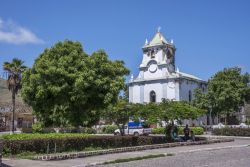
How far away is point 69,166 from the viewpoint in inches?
543

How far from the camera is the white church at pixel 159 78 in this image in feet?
224

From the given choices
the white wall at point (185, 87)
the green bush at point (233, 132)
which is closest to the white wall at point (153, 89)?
the white wall at point (185, 87)

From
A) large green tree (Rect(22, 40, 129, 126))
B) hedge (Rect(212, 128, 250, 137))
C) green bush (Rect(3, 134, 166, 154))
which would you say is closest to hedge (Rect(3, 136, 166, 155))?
green bush (Rect(3, 134, 166, 154))

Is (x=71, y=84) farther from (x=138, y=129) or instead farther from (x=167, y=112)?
(x=138, y=129)

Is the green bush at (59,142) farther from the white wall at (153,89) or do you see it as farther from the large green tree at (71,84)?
the white wall at (153,89)

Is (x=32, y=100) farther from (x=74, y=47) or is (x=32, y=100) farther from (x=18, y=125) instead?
(x=18, y=125)

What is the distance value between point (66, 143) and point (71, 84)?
5.63 meters

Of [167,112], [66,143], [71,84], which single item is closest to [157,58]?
[167,112]

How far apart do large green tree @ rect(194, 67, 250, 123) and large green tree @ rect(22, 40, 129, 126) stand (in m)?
34.9

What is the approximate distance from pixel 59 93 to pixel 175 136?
9067 millimetres

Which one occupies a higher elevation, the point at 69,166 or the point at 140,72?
the point at 140,72

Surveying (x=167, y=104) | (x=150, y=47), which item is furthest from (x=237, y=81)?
(x=167, y=104)

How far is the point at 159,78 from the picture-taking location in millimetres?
69625

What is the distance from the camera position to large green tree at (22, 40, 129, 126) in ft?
78.5
